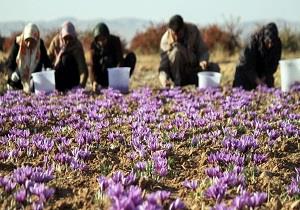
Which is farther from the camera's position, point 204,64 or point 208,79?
point 204,64

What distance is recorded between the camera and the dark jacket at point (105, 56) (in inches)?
382

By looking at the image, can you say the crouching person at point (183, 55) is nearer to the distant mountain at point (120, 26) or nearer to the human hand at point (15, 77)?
the distant mountain at point (120, 26)

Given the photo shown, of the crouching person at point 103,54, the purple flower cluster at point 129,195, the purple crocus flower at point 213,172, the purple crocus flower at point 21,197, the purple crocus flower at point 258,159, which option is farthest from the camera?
the crouching person at point 103,54

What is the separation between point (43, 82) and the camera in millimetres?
8875

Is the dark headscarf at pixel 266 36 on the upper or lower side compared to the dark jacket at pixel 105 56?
upper

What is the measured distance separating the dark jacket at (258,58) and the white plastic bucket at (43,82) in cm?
298

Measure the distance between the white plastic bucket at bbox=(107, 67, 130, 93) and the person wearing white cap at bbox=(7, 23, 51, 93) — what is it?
119cm

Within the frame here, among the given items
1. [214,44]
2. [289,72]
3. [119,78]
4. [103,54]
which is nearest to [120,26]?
[214,44]

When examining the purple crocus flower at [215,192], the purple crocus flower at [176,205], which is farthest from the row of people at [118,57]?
the purple crocus flower at [176,205]

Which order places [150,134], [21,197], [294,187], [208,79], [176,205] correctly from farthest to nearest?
[208,79] → [150,134] → [294,187] → [21,197] → [176,205]

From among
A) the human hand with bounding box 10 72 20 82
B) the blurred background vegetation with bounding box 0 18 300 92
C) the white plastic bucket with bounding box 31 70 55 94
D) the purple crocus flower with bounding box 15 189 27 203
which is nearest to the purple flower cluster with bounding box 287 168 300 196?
the purple crocus flower with bounding box 15 189 27 203

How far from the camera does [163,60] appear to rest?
32.8 feet

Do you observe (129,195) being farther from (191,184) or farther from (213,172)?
(213,172)

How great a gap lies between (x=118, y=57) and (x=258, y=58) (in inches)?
91.2
